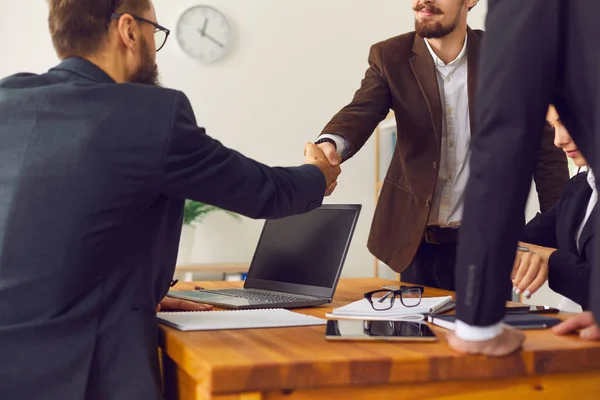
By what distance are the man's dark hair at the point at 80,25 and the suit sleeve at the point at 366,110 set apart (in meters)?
1.01

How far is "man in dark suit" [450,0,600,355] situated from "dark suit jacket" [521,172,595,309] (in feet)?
1.97

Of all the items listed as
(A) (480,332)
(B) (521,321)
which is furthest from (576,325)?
(A) (480,332)

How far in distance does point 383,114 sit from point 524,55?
143cm

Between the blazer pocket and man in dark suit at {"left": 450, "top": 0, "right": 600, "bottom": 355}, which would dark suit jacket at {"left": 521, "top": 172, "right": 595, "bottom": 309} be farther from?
man in dark suit at {"left": 450, "top": 0, "right": 600, "bottom": 355}

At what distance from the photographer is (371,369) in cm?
94

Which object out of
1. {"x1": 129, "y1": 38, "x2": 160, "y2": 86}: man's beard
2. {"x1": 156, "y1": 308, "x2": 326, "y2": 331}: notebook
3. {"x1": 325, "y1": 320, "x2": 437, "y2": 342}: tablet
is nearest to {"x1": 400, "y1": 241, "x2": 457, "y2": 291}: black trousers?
{"x1": 156, "y1": 308, "x2": 326, "y2": 331}: notebook

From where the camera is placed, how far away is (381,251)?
2.26 meters

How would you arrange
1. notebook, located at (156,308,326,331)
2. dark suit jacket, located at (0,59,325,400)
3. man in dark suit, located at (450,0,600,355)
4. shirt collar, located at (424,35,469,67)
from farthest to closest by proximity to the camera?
shirt collar, located at (424,35,469,67) → notebook, located at (156,308,326,331) → dark suit jacket, located at (0,59,325,400) → man in dark suit, located at (450,0,600,355)

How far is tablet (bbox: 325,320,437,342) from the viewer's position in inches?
42.2

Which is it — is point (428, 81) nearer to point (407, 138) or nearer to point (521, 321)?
point (407, 138)

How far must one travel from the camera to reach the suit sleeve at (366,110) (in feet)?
7.22

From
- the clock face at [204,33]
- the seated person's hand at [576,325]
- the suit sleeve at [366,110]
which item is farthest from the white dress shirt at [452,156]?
the clock face at [204,33]

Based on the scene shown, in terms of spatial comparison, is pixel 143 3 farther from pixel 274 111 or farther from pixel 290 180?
pixel 274 111

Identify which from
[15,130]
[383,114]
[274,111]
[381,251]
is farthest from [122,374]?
[274,111]
